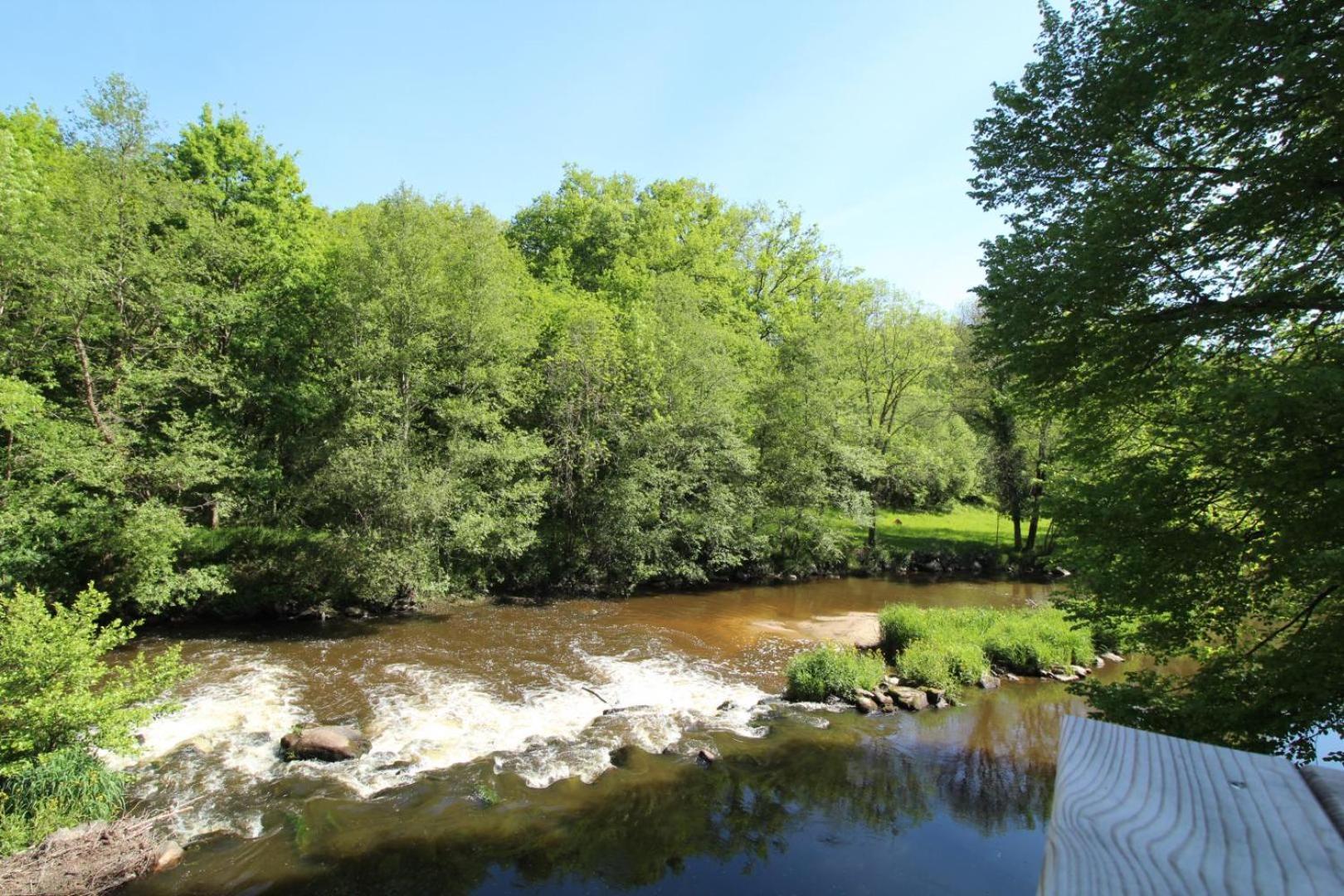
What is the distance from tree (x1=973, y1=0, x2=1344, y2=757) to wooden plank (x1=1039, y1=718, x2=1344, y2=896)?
631 centimetres

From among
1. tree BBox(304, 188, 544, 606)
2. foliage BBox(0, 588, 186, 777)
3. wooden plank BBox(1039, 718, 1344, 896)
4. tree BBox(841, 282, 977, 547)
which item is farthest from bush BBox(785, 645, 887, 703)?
tree BBox(841, 282, 977, 547)

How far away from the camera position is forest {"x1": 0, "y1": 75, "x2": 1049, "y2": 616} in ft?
56.2

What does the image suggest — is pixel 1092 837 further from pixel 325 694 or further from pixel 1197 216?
pixel 325 694

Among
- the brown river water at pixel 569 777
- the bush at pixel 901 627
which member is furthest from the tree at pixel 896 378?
the brown river water at pixel 569 777

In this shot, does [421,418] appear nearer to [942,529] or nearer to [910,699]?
[910,699]

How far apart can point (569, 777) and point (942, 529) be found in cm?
3482

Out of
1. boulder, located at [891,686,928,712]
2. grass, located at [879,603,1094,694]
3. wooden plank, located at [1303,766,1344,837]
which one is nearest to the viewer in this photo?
wooden plank, located at [1303,766,1344,837]

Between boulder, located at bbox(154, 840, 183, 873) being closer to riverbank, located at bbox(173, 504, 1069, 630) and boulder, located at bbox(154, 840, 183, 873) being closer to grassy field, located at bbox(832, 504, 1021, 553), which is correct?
riverbank, located at bbox(173, 504, 1069, 630)

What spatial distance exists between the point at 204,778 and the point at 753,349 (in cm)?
2662

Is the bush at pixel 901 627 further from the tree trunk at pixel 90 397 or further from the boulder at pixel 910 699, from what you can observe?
the tree trunk at pixel 90 397

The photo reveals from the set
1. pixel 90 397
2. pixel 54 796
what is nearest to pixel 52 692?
pixel 54 796

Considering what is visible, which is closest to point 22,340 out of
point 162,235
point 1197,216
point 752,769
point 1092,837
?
point 162,235

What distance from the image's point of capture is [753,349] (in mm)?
32938

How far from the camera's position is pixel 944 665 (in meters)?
17.1
